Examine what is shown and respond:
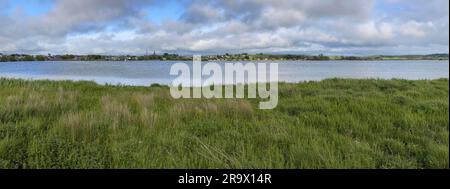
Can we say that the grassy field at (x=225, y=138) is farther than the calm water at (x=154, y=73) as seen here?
No

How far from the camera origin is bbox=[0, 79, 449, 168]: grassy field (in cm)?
441

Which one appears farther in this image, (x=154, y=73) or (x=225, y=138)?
(x=154, y=73)

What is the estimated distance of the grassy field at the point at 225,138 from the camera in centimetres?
441

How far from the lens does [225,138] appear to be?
18.8ft

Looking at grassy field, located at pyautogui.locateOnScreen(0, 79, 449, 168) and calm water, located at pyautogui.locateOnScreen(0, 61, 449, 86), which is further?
calm water, located at pyautogui.locateOnScreen(0, 61, 449, 86)

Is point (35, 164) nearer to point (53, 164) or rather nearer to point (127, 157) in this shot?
point (53, 164)
